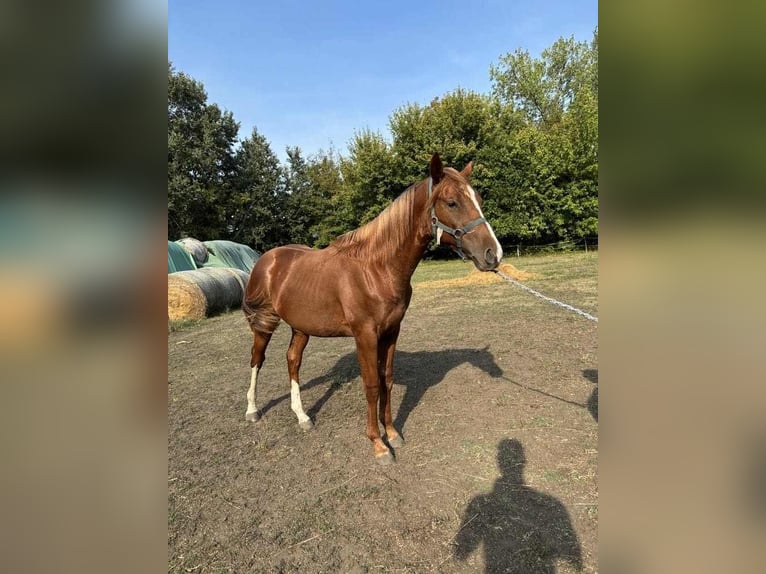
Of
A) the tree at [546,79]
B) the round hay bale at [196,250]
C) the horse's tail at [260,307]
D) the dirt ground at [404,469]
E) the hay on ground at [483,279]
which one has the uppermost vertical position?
the tree at [546,79]

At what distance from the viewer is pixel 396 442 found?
357cm

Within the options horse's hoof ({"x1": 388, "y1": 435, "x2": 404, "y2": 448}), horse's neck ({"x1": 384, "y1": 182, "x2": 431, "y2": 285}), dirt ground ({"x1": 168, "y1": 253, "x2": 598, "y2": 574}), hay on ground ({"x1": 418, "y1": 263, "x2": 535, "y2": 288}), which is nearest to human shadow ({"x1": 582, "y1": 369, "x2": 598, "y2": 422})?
dirt ground ({"x1": 168, "y1": 253, "x2": 598, "y2": 574})

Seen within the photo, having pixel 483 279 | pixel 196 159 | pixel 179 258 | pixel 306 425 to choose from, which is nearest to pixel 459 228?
pixel 306 425

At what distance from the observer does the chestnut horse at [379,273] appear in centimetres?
289

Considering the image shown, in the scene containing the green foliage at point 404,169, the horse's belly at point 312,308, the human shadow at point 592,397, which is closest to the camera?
the horse's belly at point 312,308

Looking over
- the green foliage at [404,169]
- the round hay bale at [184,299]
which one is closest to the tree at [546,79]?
the green foliage at [404,169]

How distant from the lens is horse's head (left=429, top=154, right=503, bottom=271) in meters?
2.82

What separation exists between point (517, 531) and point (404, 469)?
1022 mm

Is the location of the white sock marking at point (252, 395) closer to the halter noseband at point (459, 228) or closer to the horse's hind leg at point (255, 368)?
the horse's hind leg at point (255, 368)

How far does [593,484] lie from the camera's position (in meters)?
2.80

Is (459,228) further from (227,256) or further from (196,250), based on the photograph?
(227,256)
